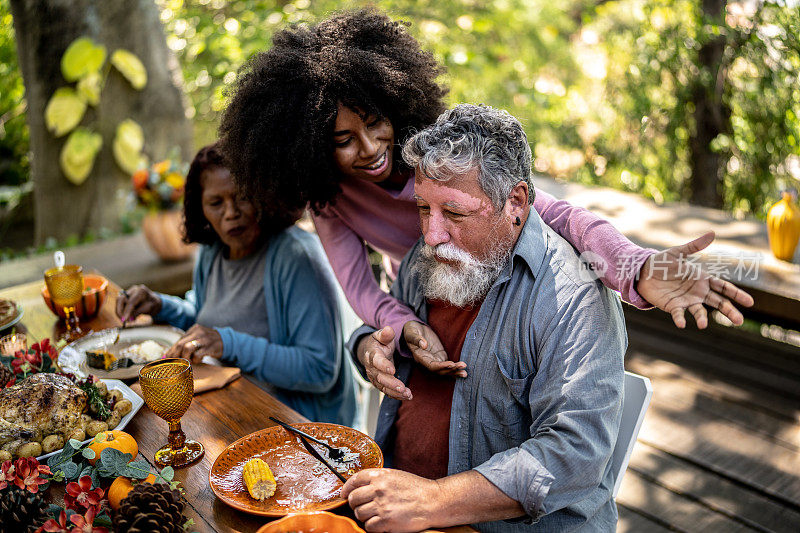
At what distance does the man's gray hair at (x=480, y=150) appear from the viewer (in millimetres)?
1683

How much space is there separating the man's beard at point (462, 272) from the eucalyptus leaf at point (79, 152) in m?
4.74

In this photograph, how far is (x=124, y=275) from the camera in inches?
176

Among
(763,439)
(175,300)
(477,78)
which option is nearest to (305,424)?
(175,300)

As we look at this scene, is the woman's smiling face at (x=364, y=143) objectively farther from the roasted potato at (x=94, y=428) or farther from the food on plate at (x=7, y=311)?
the food on plate at (x=7, y=311)

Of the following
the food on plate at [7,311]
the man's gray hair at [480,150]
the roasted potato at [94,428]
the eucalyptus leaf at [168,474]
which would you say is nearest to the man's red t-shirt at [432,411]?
the man's gray hair at [480,150]

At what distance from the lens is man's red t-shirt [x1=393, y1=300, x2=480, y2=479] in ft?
6.14

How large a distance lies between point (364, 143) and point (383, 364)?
2.50 ft

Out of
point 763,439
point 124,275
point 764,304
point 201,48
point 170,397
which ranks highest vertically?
point 201,48

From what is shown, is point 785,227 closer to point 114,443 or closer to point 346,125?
point 346,125

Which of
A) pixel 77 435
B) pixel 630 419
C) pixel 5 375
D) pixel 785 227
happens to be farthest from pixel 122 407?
pixel 785 227

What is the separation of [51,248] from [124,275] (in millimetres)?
1702

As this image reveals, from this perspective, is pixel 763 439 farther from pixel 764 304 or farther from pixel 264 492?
pixel 264 492

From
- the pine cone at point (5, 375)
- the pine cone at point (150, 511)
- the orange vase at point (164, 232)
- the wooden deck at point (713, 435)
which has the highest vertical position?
the pine cone at point (150, 511)

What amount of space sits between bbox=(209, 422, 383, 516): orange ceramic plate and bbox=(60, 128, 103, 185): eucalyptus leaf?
478 centimetres
